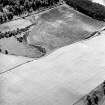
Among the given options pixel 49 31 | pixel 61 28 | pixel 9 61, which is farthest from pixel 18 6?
pixel 9 61

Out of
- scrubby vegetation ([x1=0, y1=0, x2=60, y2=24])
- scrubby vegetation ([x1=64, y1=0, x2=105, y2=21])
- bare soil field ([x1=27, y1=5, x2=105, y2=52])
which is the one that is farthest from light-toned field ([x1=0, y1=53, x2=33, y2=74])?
scrubby vegetation ([x1=64, y1=0, x2=105, y2=21])

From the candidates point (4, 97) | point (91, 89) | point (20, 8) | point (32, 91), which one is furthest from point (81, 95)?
point (20, 8)

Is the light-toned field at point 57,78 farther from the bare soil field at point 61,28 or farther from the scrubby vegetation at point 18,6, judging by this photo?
the scrubby vegetation at point 18,6

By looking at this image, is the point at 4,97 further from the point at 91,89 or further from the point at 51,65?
the point at 91,89

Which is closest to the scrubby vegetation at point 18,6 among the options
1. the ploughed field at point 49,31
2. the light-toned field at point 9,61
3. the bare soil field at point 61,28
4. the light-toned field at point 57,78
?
the ploughed field at point 49,31

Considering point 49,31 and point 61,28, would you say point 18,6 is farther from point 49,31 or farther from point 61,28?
point 61,28
